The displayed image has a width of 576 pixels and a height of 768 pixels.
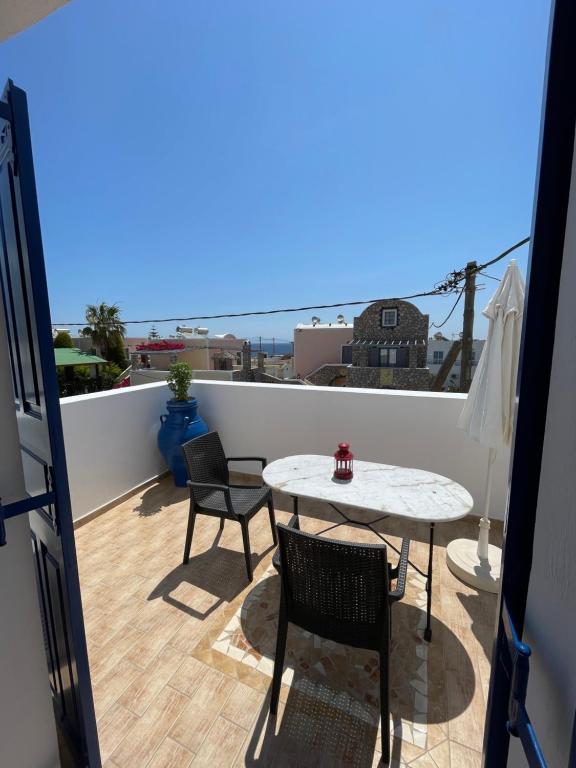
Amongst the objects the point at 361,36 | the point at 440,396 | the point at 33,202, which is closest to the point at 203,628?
the point at 33,202

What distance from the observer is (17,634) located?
1089 mm

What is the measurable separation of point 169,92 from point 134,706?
5.68 metres

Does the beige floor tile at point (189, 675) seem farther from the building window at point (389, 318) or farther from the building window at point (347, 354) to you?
the building window at point (347, 354)

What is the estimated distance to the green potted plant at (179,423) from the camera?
3670mm

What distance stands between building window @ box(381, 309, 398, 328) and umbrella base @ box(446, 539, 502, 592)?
57.3ft

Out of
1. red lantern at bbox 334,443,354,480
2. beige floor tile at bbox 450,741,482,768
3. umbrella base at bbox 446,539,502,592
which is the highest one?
red lantern at bbox 334,443,354,480

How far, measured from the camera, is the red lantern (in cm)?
217

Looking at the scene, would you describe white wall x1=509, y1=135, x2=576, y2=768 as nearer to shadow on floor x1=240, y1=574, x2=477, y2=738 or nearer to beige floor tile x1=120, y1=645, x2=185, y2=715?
shadow on floor x1=240, y1=574, x2=477, y2=738

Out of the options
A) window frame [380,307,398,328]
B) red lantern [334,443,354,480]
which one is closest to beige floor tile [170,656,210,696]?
red lantern [334,443,354,480]

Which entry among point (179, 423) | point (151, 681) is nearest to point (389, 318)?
point (179, 423)

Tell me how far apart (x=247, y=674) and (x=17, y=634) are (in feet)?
3.70

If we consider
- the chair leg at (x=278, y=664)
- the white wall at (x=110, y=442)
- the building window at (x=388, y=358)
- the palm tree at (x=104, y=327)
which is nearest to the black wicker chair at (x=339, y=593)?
the chair leg at (x=278, y=664)

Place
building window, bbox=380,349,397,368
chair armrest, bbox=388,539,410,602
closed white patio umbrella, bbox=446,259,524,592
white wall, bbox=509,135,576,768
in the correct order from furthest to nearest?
building window, bbox=380,349,397,368
closed white patio umbrella, bbox=446,259,524,592
chair armrest, bbox=388,539,410,602
white wall, bbox=509,135,576,768

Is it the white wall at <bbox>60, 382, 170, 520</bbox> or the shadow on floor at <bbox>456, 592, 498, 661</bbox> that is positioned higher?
the white wall at <bbox>60, 382, 170, 520</bbox>
